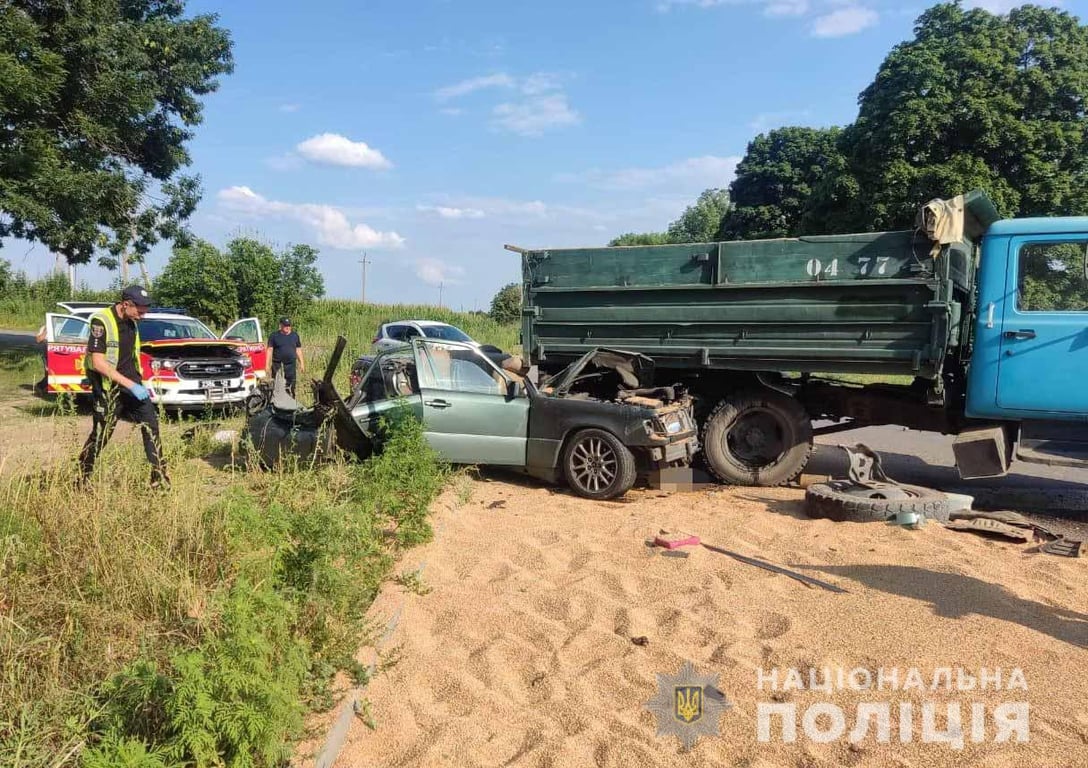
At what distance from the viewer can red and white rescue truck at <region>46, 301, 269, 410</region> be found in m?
10.8

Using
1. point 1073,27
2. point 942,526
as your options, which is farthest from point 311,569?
point 1073,27

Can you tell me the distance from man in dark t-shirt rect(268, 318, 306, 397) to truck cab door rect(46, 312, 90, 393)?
266 cm

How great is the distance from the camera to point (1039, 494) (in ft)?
24.6

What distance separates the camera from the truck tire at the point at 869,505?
5863mm

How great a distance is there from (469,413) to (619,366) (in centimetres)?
177

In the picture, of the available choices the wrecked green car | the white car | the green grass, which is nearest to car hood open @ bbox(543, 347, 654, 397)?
the wrecked green car

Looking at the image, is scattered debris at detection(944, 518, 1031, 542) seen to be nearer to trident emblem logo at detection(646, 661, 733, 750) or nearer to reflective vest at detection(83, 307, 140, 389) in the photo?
trident emblem logo at detection(646, 661, 733, 750)

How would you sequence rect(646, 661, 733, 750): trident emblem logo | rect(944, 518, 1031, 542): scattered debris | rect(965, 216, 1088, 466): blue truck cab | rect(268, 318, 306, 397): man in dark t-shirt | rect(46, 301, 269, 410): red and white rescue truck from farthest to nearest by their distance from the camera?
1. rect(268, 318, 306, 397): man in dark t-shirt
2. rect(46, 301, 269, 410): red and white rescue truck
3. rect(965, 216, 1088, 466): blue truck cab
4. rect(944, 518, 1031, 542): scattered debris
5. rect(646, 661, 733, 750): trident emblem logo

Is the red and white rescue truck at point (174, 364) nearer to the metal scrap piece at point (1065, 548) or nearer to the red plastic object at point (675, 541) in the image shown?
the red plastic object at point (675, 541)

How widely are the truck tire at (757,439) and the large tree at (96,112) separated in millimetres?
13733

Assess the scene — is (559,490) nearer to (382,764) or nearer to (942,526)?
(942,526)

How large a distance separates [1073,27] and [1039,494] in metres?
19.0

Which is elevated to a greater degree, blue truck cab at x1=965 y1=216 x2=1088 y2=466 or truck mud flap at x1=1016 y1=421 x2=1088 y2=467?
blue truck cab at x1=965 y1=216 x2=1088 y2=466

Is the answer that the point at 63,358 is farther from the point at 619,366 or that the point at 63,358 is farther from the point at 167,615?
the point at 167,615
